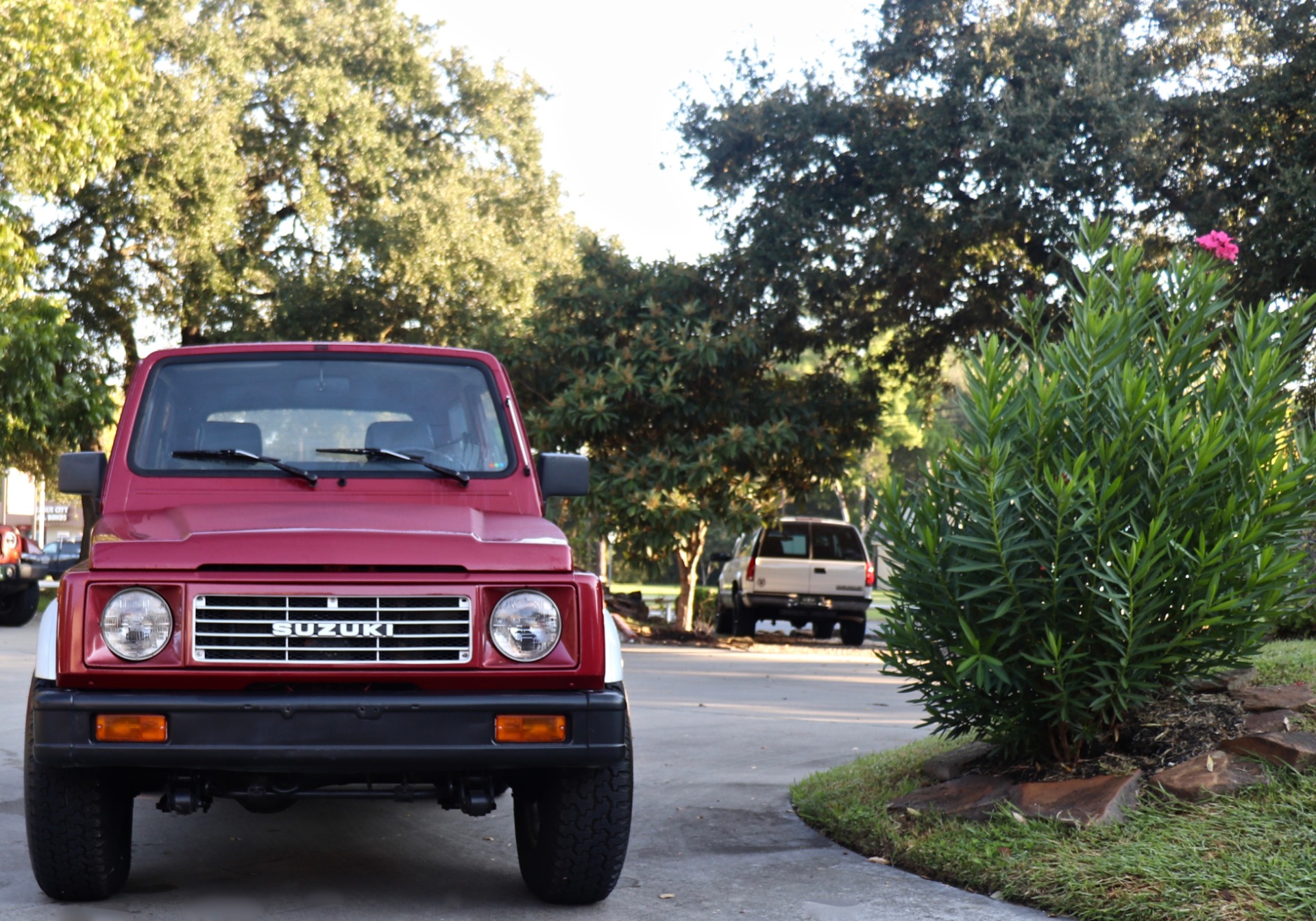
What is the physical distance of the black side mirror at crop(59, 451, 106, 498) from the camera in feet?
17.6

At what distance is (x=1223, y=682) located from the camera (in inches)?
249

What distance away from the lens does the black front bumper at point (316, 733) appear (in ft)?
13.3

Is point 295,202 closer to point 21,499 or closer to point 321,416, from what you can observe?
point 321,416

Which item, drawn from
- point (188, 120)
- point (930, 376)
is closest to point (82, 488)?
point (930, 376)

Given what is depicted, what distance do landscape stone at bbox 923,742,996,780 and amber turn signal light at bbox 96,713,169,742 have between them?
12.0ft

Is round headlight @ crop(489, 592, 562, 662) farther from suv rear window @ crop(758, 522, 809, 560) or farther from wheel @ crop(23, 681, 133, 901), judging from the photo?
suv rear window @ crop(758, 522, 809, 560)

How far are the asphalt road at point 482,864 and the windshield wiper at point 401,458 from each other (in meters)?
1.49

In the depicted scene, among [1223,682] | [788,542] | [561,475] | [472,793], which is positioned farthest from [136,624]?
[788,542]

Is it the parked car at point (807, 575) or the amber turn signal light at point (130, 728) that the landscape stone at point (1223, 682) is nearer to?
the amber turn signal light at point (130, 728)

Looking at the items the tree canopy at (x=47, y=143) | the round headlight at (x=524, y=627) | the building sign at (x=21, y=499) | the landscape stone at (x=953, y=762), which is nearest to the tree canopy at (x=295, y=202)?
the tree canopy at (x=47, y=143)

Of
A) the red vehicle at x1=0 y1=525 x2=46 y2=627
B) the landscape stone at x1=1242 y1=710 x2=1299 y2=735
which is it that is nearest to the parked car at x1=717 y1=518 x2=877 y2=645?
the red vehicle at x1=0 y1=525 x2=46 y2=627

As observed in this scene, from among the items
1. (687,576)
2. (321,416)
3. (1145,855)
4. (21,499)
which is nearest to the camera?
(1145,855)

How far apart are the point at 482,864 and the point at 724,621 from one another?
18066mm

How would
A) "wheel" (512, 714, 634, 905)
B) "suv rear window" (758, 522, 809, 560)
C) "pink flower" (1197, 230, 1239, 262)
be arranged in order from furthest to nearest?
"suv rear window" (758, 522, 809, 560) < "pink flower" (1197, 230, 1239, 262) < "wheel" (512, 714, 634, 905)
